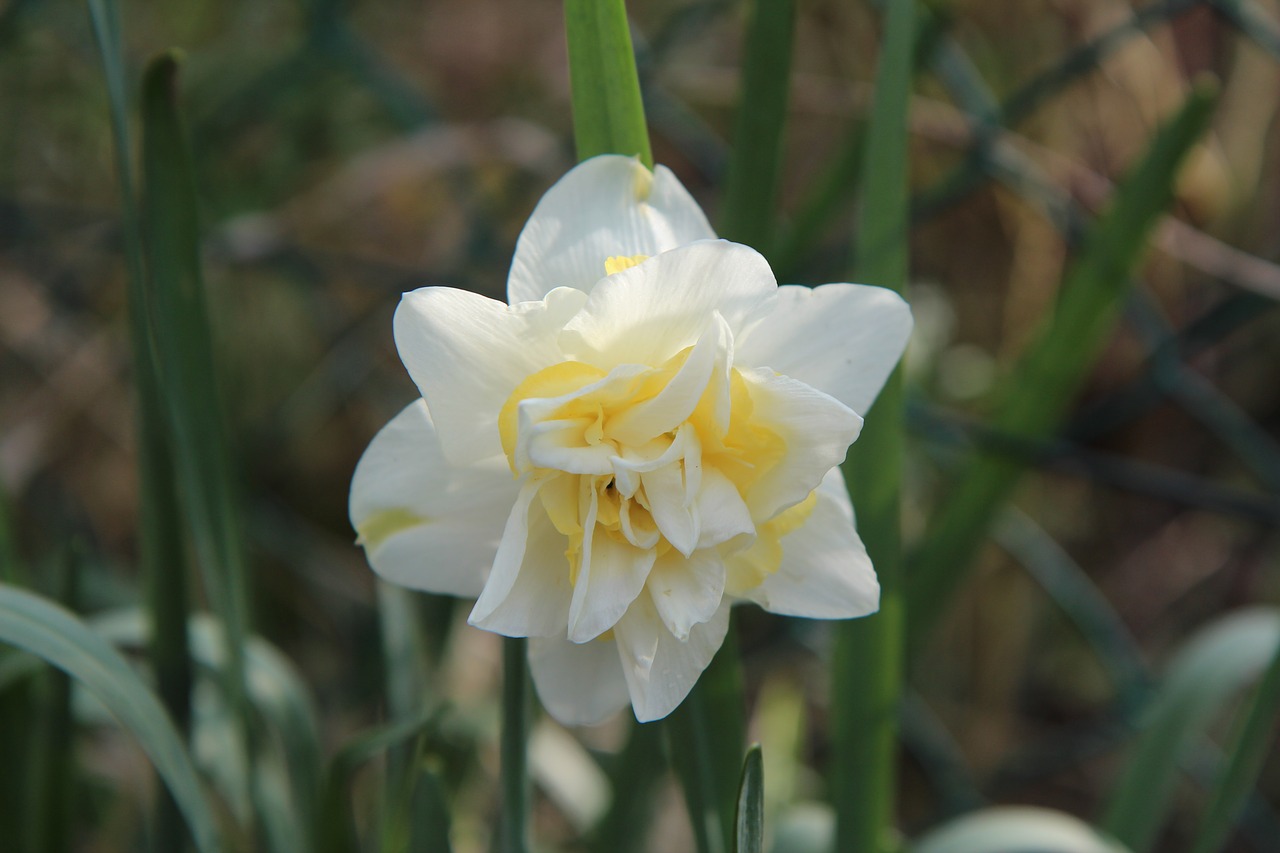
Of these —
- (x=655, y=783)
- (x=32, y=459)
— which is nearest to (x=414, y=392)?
(x=32, y=459)

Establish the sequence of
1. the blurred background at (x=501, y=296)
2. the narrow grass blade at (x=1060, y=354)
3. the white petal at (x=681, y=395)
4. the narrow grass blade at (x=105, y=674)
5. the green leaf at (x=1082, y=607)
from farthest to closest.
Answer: the blurred background at (x=501, y=296) < the green leaf at (x=1082, y=607) < the narrow grass blade at (x=1060, y=354) < the narrow grass blade at (x=105, y=674) < the white petal at (x=681, y=395)

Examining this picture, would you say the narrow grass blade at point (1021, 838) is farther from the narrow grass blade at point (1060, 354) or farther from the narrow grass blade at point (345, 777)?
the narrow grass blade at point (345, 777)

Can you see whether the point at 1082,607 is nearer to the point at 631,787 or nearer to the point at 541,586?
the point at 631,787

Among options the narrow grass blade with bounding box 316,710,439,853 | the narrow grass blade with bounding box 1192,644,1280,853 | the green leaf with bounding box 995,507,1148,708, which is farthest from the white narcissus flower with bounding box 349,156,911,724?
the green leaf with bounding box 995,507,1148,708

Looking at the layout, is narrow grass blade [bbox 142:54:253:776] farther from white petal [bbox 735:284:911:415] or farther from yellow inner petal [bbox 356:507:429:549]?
white petal [bbox 735:284:911:415]

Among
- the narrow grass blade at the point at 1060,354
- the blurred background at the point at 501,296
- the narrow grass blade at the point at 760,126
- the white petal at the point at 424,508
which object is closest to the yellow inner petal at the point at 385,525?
the white petal at the point at 424,508

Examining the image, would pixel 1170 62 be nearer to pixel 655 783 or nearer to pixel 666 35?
pixel 666 35

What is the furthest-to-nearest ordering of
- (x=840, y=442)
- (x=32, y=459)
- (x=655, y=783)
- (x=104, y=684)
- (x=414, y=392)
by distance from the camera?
(x=414, y=392) → (x=32, y=459) → (x=655, y=783) → (x=104, y=684) → (x=840, y=442)
